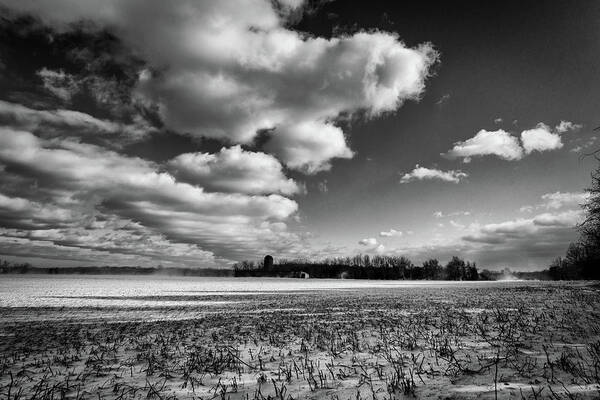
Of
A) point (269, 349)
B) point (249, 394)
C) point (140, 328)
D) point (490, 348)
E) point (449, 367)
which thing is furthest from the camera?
point (140, 328)

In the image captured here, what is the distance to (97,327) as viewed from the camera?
1348cm

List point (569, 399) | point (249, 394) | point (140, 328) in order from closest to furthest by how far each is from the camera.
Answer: point (569, 399) → point (249, 394) → point (140, 328)

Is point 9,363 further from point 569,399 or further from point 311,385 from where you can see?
point 569,399

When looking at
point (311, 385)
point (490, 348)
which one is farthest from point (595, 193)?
point (311, 385)

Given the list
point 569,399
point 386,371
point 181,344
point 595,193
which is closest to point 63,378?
point 181,344

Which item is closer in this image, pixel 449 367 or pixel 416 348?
pixel 449 367

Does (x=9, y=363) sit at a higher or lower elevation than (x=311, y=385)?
lower

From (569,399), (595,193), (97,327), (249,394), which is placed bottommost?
(97,327)

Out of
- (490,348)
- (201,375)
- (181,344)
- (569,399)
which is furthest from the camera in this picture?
(181,344)

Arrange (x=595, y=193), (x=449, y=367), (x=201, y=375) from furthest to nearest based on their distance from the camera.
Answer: (x=595, y=193) → (x=201, y=375) → (x=449, y=367)

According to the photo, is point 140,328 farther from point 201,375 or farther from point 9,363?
point 201,375

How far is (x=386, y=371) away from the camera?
20.3ft

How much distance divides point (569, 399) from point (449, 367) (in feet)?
6.45

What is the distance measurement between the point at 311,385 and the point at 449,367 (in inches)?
101
